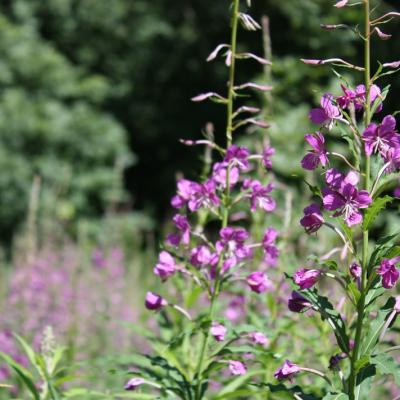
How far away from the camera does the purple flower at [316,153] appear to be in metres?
1.93

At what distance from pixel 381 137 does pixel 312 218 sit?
0.28m

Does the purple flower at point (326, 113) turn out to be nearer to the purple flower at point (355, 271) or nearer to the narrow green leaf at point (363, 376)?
the purple flower at point (355, 271)

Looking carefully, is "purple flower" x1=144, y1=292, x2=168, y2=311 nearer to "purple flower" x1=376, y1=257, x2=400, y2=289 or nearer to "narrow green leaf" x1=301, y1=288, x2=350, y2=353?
"narrow green leaf" x1=301, y1=288, x2=350, y2=353

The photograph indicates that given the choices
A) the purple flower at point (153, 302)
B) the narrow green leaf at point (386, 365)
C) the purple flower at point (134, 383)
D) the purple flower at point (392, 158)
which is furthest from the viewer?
the purple flower at point (153, 302)

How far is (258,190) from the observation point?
8.04ft

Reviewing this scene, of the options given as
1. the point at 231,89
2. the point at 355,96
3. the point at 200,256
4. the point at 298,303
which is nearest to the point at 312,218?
the point at 298,303

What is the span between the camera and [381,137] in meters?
1.90

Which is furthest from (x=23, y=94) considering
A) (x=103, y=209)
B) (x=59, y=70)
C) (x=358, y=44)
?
(x=358, y=44)

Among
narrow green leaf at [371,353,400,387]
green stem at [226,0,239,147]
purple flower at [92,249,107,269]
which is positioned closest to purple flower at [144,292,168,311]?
green stem at [226,0,239,147]

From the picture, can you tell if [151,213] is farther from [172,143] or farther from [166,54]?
[166,54]

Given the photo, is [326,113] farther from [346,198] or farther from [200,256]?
[200,256]

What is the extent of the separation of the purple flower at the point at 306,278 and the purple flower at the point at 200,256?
Result: 1.75 ft

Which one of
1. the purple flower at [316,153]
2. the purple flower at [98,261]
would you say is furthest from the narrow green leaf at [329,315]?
the purple flower at [98,261]

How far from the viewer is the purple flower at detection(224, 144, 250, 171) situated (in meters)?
2.39
